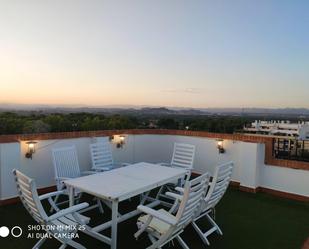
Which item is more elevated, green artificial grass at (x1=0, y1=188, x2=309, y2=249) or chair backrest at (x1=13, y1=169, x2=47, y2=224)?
chair backrest at (x1=13, y1=169, x2=47, y2=224)

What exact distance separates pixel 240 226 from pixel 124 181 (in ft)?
6.16

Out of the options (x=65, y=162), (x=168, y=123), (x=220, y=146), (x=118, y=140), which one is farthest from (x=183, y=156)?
(x=65, y=162)

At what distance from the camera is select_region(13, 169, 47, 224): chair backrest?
267cm

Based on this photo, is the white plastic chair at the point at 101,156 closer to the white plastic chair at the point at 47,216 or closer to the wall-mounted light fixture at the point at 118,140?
the wall-mounted light fixture at the point at 118,140

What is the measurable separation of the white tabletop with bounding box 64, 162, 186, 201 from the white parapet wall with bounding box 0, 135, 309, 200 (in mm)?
1646

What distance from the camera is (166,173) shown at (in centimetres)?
438

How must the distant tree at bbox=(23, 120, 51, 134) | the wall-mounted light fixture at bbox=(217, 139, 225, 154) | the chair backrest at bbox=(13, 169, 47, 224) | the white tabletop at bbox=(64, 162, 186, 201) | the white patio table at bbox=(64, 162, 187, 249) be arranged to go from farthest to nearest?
the wall-mounted light fixture at bbox=(217, 139, 225, 154), the distant tree at bbox=(23, 120, 51, 134), the white tabletop at bbox=(64, 162, 186, 201), the white patio table at bbox=(64, 162, 187, 249), the chair backrest at bbox=(13, 169, 47, 224)

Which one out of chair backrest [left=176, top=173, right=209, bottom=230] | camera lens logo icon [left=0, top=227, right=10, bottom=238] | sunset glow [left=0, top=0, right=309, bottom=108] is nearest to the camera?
chair backrest [left=176, top=173, right=209, bottom=230]

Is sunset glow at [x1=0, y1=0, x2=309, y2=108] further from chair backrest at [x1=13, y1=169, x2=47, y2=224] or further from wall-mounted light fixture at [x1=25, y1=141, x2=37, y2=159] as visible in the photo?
chair backrest at [x1=13, y1=169, x2=47, y2=224]

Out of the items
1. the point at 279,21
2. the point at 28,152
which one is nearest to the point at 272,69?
the point at 279,21

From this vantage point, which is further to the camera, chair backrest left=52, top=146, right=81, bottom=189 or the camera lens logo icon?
chair backrest left=52, top=146, right=81, bottom=189

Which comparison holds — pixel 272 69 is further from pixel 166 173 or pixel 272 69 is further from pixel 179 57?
pixel 166 173

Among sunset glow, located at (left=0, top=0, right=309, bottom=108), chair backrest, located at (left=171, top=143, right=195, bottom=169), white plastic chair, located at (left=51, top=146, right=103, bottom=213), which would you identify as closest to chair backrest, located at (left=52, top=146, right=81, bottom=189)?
white plastic chair, located at (left=51, top=146, right=103, bottom=213)

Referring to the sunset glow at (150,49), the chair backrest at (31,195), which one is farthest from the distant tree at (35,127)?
the chair backrest at (31,195)
